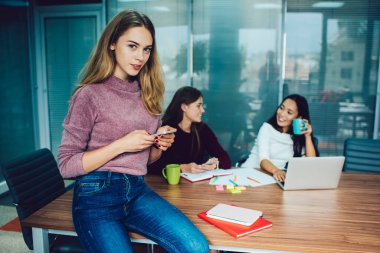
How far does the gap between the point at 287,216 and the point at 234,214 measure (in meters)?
0.23

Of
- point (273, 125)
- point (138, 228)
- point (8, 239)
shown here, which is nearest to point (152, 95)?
point (138, 228)

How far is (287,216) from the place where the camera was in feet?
4.83

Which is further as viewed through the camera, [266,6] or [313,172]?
[266,6]

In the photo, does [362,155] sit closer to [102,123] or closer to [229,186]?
[229,186]

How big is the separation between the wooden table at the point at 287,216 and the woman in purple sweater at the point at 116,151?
11 cm

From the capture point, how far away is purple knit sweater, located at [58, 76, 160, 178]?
1369mm

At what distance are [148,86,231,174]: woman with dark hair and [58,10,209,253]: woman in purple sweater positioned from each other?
1104mm

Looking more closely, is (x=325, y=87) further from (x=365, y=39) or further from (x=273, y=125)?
(x=273, y=125)

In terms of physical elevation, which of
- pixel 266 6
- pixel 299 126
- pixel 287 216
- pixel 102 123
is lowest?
pixel 287 216

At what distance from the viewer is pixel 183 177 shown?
2.00 m

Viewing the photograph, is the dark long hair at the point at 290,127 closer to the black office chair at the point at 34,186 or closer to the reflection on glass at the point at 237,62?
the reflection on glass at the point at 237,62

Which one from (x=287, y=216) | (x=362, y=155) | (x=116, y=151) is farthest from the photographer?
(x=362, y=155)

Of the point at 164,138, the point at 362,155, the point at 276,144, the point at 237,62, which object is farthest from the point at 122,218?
the point at 237,62

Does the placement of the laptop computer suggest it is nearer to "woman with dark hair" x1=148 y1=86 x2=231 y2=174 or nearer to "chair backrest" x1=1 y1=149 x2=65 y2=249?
"woman with dark hair" x1=148 y1=86 x2=231 y2=174
